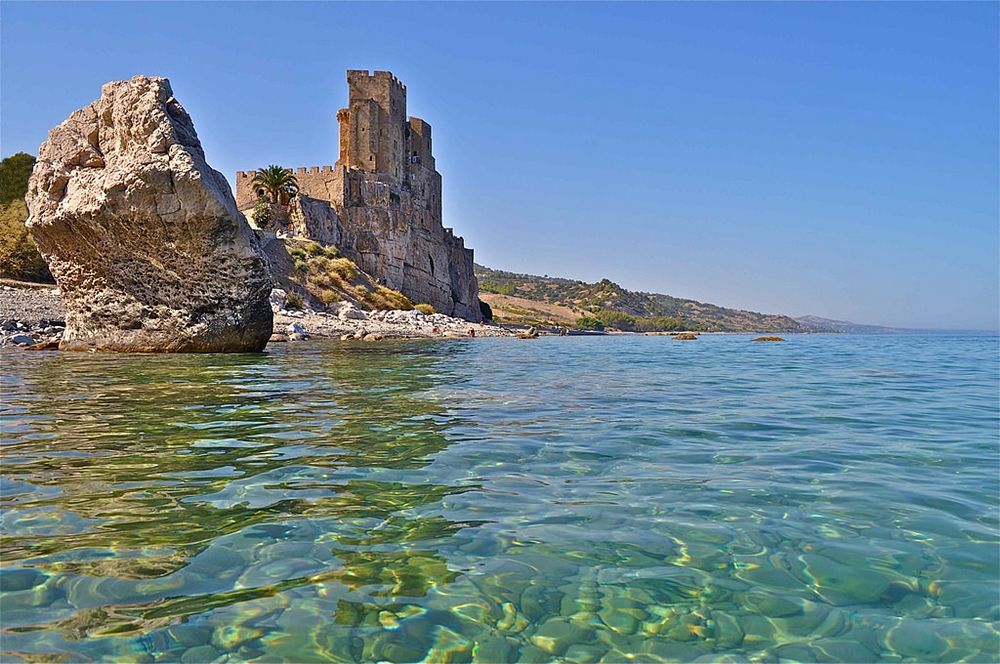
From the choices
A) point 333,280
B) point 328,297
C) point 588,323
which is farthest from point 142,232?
point 588,323

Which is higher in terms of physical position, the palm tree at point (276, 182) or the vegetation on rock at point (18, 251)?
the palm tree at point (276, 182)

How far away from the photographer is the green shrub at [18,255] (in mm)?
23047

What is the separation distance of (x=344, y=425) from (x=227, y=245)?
9269mm

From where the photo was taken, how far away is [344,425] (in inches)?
227


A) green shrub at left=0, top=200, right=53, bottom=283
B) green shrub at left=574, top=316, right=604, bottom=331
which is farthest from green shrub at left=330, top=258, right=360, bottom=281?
green shrub at left=574, top=316, right=604, bottom=331

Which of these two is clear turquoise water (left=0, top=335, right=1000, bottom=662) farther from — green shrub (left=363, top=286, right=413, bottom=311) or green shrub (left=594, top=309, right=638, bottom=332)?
green shrub (left=594, top=309, right=638, bottom=332)

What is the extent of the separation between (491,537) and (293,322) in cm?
2476

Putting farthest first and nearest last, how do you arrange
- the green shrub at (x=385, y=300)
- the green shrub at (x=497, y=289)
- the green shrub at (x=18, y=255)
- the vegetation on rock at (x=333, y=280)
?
the green shrub at (x=497, y=289) < the green shrub at (x=385, y=300) < the vegetation on rock at (x=333, y=280) < the green shrub at (x=18, y=255)

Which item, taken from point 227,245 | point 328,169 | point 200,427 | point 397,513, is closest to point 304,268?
point 328,169

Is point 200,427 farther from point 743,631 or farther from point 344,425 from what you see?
point 743,631

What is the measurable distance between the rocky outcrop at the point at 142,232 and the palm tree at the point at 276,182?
30.1 m

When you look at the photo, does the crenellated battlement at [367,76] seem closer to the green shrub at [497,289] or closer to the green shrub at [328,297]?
the green shrub at [328,297]

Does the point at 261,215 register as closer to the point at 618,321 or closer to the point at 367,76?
the point at 367,76

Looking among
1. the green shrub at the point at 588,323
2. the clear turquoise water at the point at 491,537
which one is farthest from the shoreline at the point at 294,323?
the green shrub at the point at 588,323
